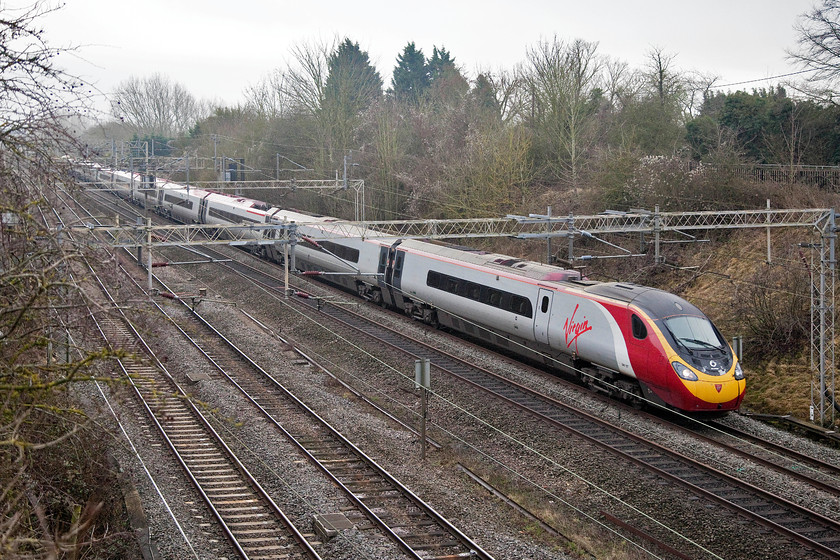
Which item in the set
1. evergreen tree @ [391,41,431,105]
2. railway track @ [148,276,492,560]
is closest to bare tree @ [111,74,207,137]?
evergreen tree @ [391,41,431,105]

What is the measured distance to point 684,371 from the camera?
1522cm

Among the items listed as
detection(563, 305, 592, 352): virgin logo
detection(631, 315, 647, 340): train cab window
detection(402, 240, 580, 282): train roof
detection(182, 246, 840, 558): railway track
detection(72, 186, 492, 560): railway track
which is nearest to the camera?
detection(72, 186, 492, 560): railway track

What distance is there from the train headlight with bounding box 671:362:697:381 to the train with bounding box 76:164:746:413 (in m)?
0.02

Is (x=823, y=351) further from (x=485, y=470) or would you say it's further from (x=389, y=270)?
(x=389, y=270)

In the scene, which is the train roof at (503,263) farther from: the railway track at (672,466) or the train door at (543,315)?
the railway track at (672,466)

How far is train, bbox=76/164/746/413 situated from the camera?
15.5 meters

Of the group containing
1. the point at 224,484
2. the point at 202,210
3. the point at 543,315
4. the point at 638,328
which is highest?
the point at 202,210

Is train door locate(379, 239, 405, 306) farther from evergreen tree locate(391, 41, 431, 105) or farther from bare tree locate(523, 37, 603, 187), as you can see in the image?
evergreen tree locate(391, 41, 431, 105)

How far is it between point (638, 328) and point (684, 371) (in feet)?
4.40

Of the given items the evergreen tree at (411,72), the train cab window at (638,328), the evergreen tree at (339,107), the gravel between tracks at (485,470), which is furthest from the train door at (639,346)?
the evergreen tree at (411,72)

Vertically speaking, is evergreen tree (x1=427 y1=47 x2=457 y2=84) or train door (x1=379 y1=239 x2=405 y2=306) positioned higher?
evergreen tree (x1=427 y1=47 x2=457 y2=84)

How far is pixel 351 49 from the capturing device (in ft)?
231

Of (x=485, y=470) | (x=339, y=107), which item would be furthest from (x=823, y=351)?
(x=339, y=107)

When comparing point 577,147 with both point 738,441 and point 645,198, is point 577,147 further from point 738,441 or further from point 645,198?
point 738,441
